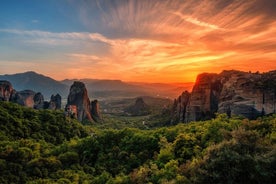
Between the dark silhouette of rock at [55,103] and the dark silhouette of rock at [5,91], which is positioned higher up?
the dark silhouette of rock at [5,91]

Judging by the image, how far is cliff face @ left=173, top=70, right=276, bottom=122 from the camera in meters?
73.4

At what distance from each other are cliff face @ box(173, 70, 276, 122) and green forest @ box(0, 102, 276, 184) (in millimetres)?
16921

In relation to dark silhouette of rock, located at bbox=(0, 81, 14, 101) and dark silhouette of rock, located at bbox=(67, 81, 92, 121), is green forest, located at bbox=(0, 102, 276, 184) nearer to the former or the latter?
dark silhouette of rock, located at bbox=(0, 81, 14, 101)

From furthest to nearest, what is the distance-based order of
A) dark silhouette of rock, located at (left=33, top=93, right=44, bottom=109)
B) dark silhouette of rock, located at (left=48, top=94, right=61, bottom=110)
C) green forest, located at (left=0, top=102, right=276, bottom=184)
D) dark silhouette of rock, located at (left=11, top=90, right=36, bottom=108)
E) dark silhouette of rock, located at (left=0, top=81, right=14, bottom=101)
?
dark silhouette of rock, located at (left=33, top=93, right=44, bottom=109)
dark silhouette of rock, located at (left=48, top=94, right=61, bottom=110)
dark silhouette of rock, located at (left=11, top=90, right=36, bottom=108)
dark silhouette of rock, located at (left=0, top=81, right=14, bottom=101)
green forest, located at (left=0, top=102, right=276, bottom=184)

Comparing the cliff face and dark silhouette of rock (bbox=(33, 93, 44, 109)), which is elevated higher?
the cliff face

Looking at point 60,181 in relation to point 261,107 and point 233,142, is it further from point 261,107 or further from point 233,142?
point 261,107

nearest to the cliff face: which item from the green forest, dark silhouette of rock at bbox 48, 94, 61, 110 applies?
the green forest

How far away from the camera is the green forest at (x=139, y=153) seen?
24469 mm

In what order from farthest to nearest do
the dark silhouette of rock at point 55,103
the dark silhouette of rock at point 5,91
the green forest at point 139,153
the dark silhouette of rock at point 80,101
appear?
the dark silhouette of rock at point 80,101, the dark silhouette of rock at point 55,103, the dark silhouette of rock at point 5,91, the green forest at point 139,153

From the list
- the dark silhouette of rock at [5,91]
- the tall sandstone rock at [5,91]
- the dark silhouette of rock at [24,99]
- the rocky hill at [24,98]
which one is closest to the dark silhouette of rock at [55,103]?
the rocky hill at [24,98]

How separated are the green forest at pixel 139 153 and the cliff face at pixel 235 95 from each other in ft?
55.5

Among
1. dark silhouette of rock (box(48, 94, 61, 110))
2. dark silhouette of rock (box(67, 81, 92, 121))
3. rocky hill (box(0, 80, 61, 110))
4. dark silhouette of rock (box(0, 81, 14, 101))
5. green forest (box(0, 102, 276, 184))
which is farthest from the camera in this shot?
dark silhouette of rock (box(67, 81, 92, 121))

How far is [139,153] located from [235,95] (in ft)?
130

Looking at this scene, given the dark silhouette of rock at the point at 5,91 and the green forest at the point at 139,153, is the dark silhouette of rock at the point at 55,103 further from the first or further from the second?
the green forest at the point at 139,153
